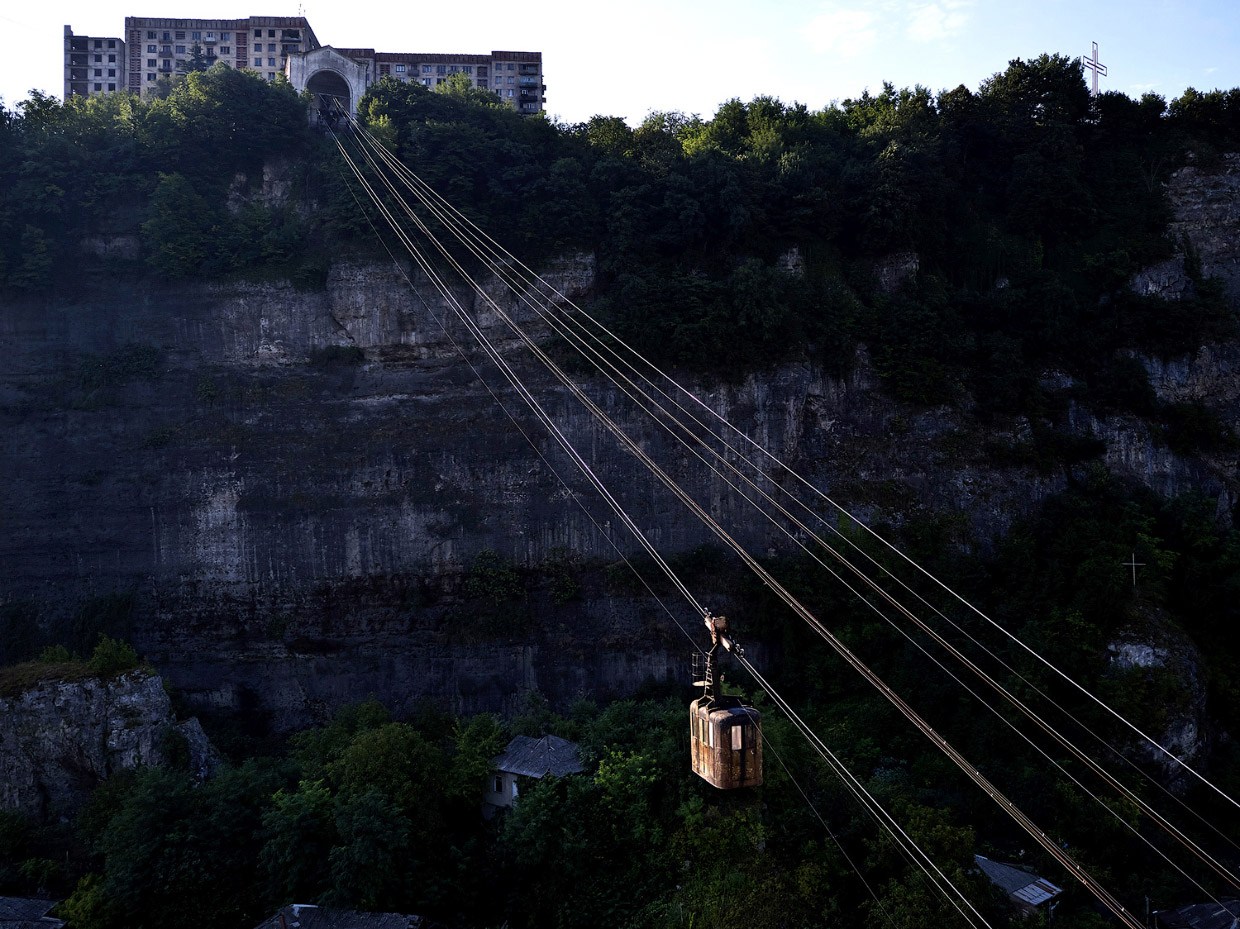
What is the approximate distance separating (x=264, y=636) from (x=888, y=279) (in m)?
23.1

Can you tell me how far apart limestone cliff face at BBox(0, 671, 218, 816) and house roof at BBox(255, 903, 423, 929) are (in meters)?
6.56

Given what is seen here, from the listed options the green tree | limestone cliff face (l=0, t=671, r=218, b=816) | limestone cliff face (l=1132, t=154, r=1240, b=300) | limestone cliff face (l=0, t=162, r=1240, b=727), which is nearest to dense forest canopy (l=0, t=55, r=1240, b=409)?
the green tree

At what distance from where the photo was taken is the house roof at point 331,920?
18.3 meters

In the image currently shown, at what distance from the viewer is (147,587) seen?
92.5 ft

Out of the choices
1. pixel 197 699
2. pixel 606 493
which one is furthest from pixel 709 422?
pixel 197 699

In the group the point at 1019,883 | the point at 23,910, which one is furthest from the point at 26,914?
the point at 1019,883

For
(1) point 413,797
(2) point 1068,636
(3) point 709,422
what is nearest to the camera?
(1) point 413,797

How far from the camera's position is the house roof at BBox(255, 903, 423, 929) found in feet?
60.2

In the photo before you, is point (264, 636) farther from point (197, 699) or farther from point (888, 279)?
point (888, 279)

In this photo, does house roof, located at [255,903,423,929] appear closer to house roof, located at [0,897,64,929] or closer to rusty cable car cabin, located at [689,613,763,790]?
house roof, located at [0,897,64,929]

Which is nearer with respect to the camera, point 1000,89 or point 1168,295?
point 1168,295

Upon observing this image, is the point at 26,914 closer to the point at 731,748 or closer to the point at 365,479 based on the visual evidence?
the point at 365,479

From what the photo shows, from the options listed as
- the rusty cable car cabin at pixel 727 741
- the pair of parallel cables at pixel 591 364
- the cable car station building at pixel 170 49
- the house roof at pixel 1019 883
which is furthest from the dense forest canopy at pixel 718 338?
the cable car station building at pixel 170 49

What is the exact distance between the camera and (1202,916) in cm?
1866
